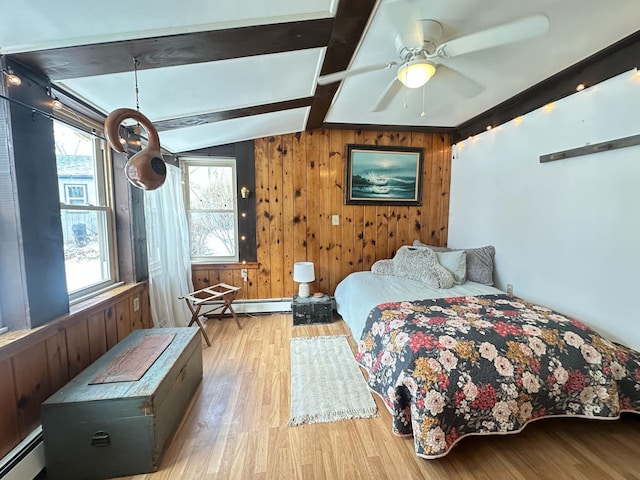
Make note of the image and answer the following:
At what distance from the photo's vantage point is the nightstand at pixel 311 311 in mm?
3207

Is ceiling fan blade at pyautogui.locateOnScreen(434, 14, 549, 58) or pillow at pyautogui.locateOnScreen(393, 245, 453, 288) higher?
ceiling fan blade at pyautogui.locateOnScreen(434, 14, 549, 58)

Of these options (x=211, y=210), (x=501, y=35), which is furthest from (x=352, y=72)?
(x=211, y=210)

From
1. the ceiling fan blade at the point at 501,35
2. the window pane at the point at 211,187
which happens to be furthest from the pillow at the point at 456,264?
the window pane at the point at 211,187

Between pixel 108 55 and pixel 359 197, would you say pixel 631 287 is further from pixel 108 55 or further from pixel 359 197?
pixel 108 55

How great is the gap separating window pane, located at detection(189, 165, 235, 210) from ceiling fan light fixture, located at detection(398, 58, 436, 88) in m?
2.41

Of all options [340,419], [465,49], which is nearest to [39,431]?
[340,419]

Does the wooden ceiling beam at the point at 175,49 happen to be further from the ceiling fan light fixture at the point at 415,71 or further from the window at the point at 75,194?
the window at the point at 75,194

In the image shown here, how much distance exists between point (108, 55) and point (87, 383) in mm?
1683

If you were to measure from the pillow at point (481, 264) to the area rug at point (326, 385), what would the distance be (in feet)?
5.15

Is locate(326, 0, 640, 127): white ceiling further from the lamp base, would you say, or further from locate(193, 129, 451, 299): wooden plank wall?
the lamp base

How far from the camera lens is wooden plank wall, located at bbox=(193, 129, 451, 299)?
136 inches

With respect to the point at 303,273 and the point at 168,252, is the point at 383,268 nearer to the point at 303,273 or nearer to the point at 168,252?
the point at 303,273

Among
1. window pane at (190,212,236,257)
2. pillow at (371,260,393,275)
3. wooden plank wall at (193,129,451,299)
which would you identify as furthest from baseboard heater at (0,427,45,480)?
pillow at (371,260,393,275)

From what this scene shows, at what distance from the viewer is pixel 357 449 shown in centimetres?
155
